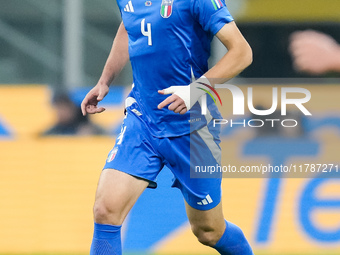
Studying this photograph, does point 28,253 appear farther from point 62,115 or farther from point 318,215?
point 318,215

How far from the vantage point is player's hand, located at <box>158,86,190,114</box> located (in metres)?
3.78

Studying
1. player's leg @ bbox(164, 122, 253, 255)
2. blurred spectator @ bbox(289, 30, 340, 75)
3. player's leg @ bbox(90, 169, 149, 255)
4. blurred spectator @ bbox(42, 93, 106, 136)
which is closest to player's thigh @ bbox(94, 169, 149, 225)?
player's leg @ bbox(90, 169, 149, 255)

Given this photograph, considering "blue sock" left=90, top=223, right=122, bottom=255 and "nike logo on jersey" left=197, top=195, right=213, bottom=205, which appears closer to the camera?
"blue sock" left=90, top=223, right=122, bottom=255

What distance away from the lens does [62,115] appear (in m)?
6.51

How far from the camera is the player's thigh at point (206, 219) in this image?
4348 millimetres

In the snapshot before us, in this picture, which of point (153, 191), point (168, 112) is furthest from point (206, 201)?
point (153, 191)

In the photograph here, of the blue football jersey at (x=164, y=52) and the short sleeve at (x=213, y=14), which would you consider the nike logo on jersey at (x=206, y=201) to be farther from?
the short sleeve at (x=213, y=14)

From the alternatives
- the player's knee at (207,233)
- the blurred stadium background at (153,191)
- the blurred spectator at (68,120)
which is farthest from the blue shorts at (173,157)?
the blurred spectator at (68,120)

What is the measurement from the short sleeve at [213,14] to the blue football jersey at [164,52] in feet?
0.03

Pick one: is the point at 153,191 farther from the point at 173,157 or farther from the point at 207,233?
the point at 173,157

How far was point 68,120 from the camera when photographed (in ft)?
21.3

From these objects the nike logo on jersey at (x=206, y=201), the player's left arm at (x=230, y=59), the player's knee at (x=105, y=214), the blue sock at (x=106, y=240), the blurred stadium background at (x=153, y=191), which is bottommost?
the blurred stadium background at (x=153, y=191)

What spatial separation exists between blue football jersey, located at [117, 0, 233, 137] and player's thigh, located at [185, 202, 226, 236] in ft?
1.62

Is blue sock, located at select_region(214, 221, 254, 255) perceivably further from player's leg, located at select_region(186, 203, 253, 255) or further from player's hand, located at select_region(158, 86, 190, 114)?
player's hand, located at select_region(158, 86, 190, 114)
